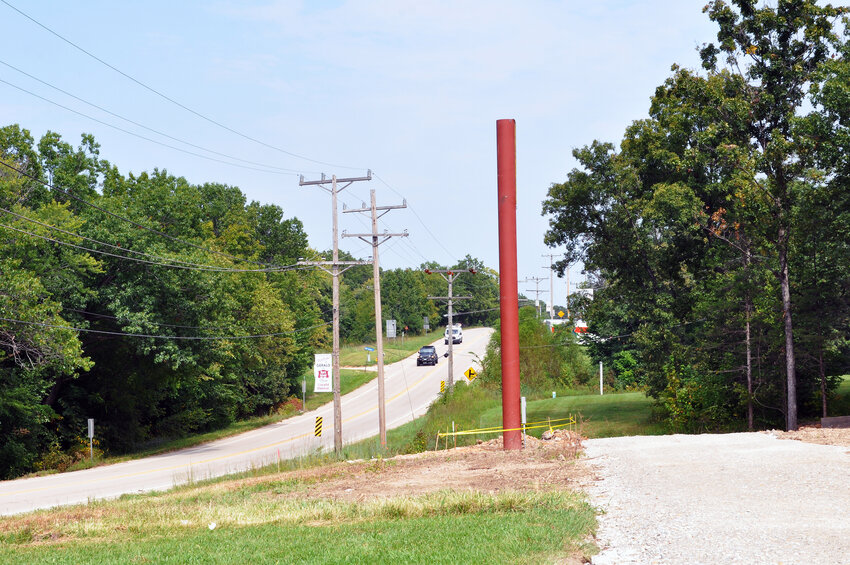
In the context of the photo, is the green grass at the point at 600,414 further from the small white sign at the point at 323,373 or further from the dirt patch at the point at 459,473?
the dirt patch at the point at 459,473

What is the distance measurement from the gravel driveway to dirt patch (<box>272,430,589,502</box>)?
34.2 inches

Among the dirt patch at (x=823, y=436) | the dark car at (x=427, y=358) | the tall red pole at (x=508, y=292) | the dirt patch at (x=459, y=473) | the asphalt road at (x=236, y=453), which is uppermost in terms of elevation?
the tall red pole at (x=508, y=292)

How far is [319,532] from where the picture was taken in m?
11.8

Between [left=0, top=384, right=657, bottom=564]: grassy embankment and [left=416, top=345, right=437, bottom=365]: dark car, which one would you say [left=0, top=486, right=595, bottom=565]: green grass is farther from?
[left=416, top=345, right=437, bottom=365]: dark car

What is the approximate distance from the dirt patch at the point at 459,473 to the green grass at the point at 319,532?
1.38 meters

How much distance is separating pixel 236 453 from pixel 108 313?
968 cm

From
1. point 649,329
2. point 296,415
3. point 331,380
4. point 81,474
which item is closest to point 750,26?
point 649,329

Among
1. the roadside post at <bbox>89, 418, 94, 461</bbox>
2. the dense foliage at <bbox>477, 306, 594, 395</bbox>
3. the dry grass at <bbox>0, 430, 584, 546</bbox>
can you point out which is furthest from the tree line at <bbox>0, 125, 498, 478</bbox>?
the dense foliage at <bbox>477, 306, 594, 395</bbox>

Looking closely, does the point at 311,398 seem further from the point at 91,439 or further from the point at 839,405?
the point at 839,405

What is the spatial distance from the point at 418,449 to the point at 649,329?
14.7 m

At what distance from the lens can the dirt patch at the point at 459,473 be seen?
53.5ft

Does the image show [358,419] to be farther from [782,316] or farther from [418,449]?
[782,316]

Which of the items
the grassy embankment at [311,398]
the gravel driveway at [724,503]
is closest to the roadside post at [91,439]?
the grassy embankment at [311,398]

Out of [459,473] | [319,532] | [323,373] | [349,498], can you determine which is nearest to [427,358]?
[323,373]
